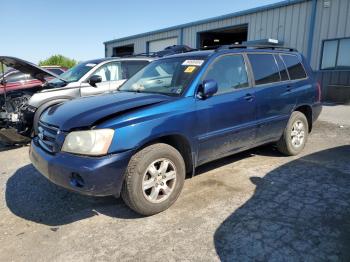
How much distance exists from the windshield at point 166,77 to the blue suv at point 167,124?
0.06 feet

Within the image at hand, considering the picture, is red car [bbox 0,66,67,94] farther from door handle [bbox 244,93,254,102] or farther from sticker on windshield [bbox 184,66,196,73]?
door handle [bbox 244,93,254,102]

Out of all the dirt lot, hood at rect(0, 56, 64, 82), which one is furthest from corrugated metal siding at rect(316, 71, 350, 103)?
hood at rect(0, 56, 64, 82)

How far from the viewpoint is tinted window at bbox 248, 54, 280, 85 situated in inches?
Result: 193

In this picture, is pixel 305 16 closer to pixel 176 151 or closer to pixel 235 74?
pixel 235 74

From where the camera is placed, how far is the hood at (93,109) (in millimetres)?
3422

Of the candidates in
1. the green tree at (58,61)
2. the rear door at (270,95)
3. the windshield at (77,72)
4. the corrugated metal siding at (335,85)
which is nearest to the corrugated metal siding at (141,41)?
the green tree at (58,61)

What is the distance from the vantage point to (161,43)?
23.7m

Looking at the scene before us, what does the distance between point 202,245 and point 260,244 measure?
525 mm

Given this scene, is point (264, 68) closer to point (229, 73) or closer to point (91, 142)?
point (229, 73)

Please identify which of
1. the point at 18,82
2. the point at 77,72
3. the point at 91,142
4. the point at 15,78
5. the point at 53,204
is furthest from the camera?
the point at 15,78

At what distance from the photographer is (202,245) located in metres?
3.07

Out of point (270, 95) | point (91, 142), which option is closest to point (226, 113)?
point (270, 95)

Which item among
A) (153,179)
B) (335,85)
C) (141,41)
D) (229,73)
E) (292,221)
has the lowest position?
(292,221)

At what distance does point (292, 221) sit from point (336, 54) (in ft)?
41.2
